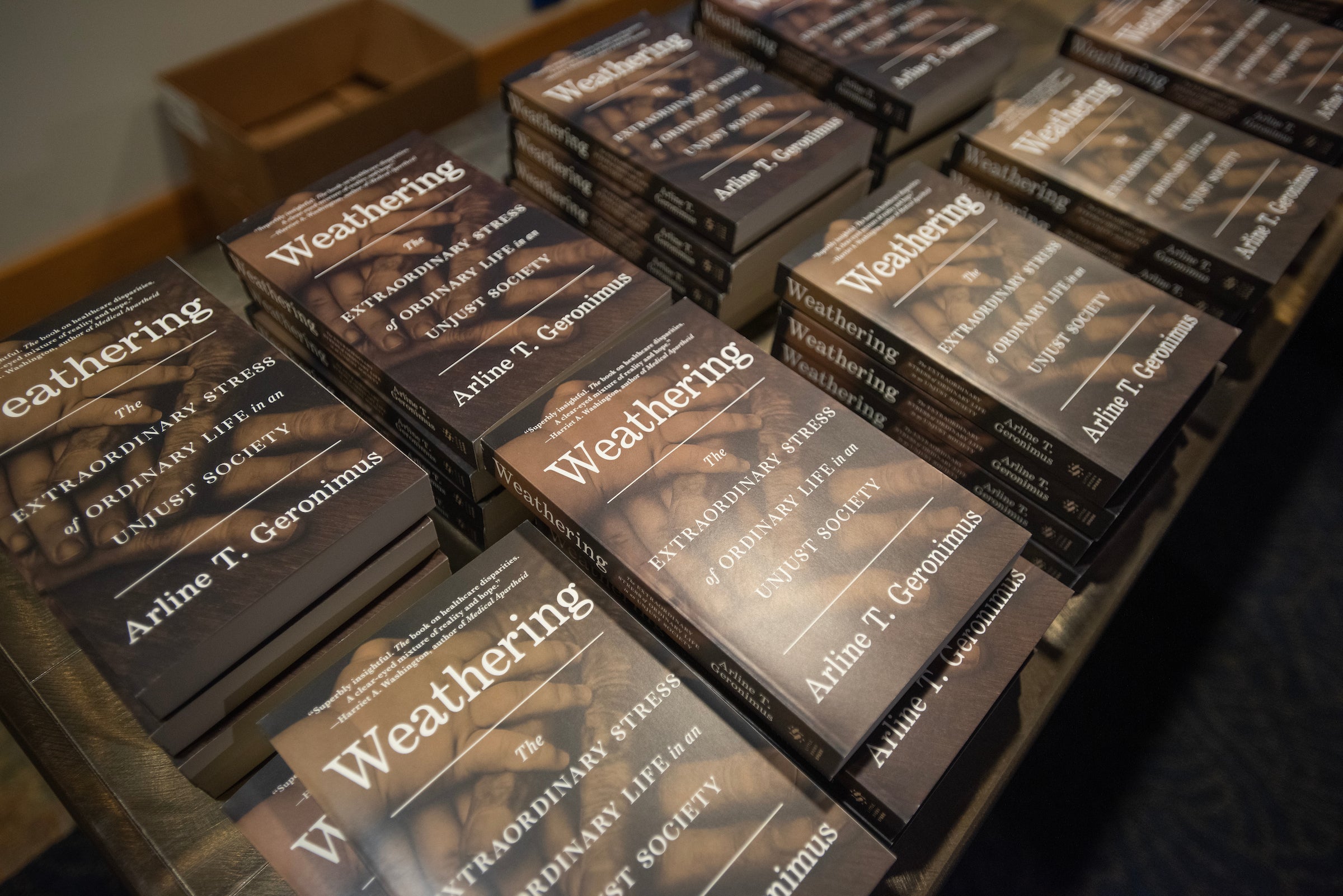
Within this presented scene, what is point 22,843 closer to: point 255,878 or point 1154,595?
point 255,878

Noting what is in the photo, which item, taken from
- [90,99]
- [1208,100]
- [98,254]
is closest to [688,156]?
[1208,100]

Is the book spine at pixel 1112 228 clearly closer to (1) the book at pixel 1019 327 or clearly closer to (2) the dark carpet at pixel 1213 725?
(1) the book at pixel 1019 327

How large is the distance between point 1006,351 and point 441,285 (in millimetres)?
566

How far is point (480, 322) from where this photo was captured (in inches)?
32.7

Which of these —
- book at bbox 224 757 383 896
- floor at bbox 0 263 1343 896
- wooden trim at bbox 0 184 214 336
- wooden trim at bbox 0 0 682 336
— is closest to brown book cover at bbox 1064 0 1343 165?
floor at bbox 0 263 1343 896

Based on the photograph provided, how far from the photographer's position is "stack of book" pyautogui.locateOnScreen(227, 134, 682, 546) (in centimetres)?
80

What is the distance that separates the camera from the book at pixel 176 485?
2.11 feet

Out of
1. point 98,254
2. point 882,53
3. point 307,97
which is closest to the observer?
point 882,53

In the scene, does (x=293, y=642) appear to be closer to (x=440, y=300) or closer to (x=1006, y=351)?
(x=440, y=300)

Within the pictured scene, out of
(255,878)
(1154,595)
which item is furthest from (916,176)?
(1154,595)

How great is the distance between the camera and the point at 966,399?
84cm

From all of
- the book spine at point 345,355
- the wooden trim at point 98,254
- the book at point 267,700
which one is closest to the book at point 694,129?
the book spine at point 345,355

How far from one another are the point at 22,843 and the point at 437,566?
4.11ft

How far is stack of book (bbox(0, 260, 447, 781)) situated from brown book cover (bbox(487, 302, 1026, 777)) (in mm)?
147
